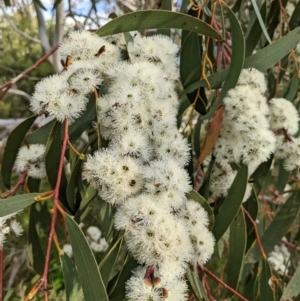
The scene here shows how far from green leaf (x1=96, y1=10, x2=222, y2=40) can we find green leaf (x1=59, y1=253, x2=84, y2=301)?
44cm

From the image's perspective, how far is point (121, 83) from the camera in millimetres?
772

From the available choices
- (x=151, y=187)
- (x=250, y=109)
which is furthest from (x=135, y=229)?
(x=250, y=109)

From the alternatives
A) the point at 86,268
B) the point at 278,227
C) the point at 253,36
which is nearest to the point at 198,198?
the point at 86,268

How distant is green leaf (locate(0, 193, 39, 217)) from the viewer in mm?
676

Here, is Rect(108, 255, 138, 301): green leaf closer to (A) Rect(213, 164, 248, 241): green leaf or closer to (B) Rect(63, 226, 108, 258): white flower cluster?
(A) Rect(213, 164, 248, 241): green leaf

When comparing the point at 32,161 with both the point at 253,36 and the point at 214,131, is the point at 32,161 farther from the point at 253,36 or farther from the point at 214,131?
the point at 253,36

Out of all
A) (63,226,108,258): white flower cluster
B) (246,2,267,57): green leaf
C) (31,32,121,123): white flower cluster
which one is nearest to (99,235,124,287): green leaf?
(31,32,121,123): white flower cluster

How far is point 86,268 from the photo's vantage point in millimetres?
671

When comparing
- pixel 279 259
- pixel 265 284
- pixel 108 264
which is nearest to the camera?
pixel 108 264

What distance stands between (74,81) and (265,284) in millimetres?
638

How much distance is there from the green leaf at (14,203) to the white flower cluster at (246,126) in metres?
0.44

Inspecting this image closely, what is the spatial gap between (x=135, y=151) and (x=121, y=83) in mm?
131

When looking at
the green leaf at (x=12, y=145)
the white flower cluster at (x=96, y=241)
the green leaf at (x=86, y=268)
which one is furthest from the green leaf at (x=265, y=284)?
the white flower cluster at (x=96, y=241)

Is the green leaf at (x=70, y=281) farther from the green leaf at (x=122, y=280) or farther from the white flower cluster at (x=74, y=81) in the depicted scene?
the white flower cluster at (x=74, y=81)
